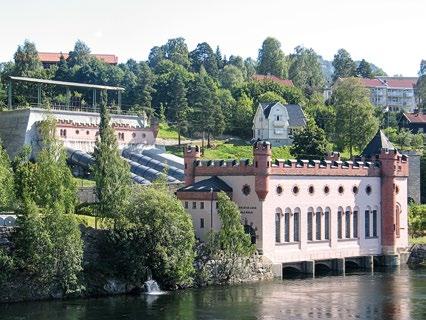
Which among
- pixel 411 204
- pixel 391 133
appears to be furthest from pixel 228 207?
pixel 391 133

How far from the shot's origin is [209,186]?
68.3 meters

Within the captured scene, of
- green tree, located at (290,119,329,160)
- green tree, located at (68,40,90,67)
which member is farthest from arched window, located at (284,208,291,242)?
green tree, located at (68,40,90,67)

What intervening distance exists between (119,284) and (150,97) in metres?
86.9

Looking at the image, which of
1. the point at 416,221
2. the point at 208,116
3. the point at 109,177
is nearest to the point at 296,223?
the point at 109,177

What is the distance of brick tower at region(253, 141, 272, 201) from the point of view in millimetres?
67938

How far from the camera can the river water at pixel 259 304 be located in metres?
51.3

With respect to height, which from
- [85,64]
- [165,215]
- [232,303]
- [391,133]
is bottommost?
[232,303]

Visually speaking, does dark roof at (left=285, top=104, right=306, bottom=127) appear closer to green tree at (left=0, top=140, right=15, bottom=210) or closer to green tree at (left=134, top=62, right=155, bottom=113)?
green tree at (left=134, top=62, right=155, bottom=113)

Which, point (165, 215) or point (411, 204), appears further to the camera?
point (411, 204)

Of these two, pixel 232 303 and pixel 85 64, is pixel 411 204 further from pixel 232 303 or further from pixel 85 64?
pixel 85 64

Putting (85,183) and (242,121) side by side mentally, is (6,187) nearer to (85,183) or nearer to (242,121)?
(85,183)

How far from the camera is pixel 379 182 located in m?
79.2

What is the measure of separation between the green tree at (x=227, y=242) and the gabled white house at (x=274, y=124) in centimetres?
6658

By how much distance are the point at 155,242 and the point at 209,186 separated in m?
10.2
